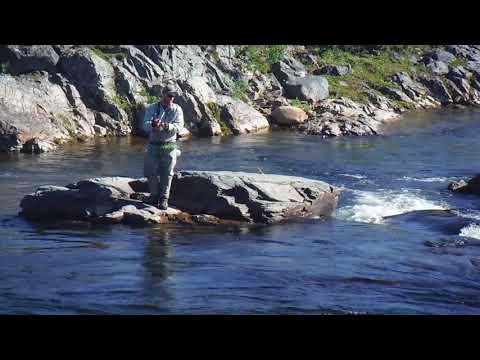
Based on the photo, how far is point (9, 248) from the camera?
1188 cm

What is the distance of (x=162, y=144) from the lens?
1325cm

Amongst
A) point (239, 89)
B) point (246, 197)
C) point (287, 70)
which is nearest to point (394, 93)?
point (287, 70)

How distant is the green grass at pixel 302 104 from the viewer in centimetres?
3297

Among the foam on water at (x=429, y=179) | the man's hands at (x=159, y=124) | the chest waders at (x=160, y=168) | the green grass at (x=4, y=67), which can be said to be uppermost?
the green grass at (x=4, y=67)

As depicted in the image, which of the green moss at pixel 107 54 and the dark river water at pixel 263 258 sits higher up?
the green moss at pixel 107 54

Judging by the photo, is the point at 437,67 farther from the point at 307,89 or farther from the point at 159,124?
the point at 159,124

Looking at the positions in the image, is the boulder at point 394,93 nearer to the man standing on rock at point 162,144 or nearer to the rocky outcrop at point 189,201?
the rocky outcrop at point 189,201

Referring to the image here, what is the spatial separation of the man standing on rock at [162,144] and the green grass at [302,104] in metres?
19.2

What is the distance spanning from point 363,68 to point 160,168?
3016 cm

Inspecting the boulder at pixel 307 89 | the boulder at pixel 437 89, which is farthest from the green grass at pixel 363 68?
the boulder at pixel 437 89

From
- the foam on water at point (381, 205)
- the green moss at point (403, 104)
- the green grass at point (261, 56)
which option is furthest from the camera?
the green moss at point (403, 104)
